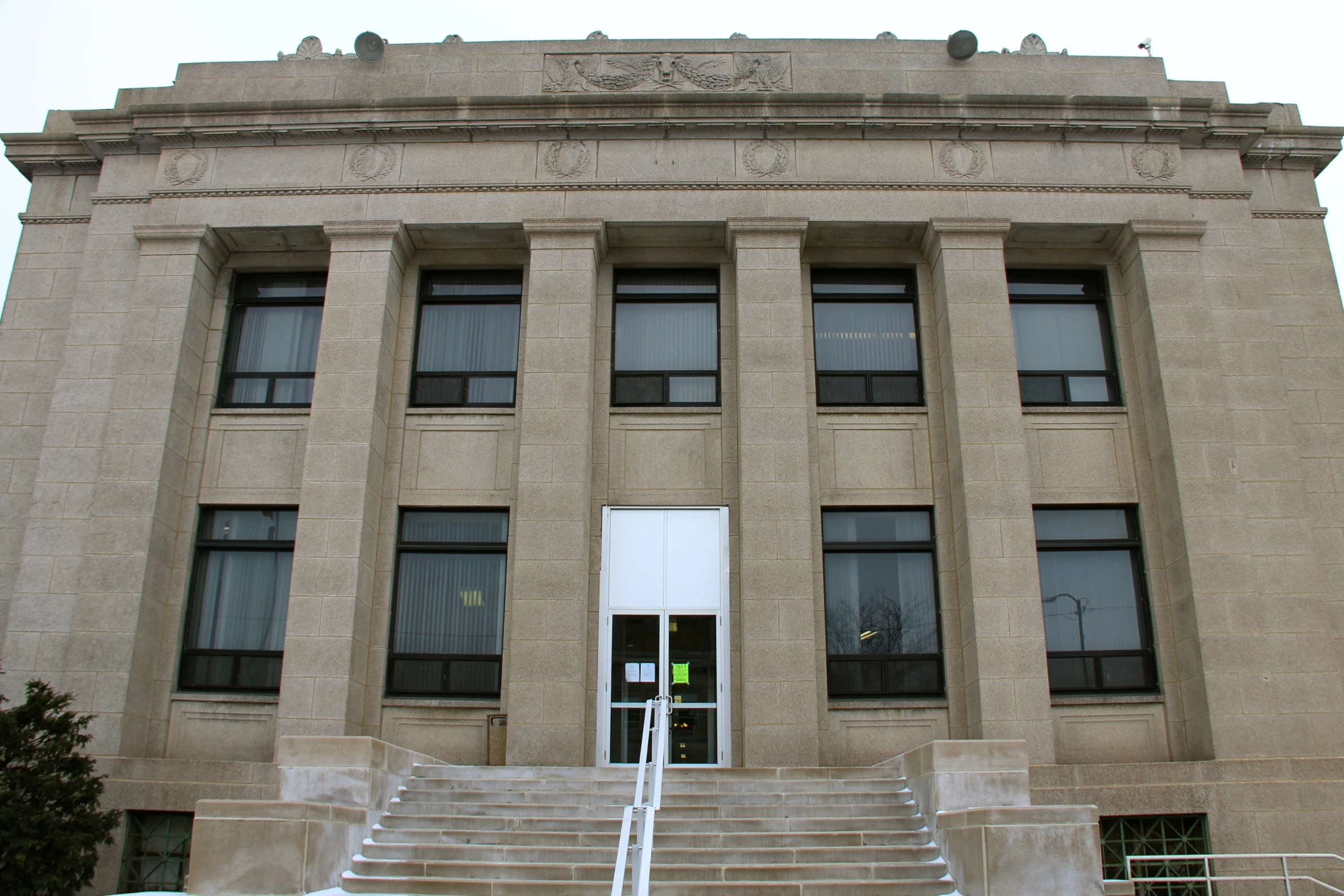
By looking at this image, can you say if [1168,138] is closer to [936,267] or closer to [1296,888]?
[936,267]

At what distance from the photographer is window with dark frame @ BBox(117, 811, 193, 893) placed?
46.0 ft

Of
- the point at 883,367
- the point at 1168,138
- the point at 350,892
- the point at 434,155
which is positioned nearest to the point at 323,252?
the point at 434,155

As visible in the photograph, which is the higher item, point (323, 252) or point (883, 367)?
point (323, 252)

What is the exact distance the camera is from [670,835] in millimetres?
10898

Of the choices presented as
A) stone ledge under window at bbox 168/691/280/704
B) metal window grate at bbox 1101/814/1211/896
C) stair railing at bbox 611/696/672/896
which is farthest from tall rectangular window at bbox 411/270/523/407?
metal window grate at bbox 1101/814/1211/896

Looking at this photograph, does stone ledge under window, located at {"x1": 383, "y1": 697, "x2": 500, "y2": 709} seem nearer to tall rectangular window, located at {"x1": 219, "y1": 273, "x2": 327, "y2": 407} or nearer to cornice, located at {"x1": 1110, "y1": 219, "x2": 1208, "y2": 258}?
tall rectangular window, located at {"x1": 219, "y1": 273, "x2": 327, "y2": 407}

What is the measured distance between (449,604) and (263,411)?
4.37 metres

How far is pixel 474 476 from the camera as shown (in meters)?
16.4

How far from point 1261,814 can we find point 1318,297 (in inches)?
337

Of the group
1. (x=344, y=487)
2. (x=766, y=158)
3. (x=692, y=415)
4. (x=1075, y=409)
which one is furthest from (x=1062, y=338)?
(x=344, y=487)

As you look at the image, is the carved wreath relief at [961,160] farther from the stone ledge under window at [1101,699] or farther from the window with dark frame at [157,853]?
the window with dark frame at [157,853]

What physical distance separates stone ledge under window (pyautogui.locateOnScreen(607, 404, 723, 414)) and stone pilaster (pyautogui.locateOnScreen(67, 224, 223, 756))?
22.3ft

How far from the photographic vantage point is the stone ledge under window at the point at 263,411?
16734mm

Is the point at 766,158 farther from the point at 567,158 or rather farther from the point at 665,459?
the point at 665,459
